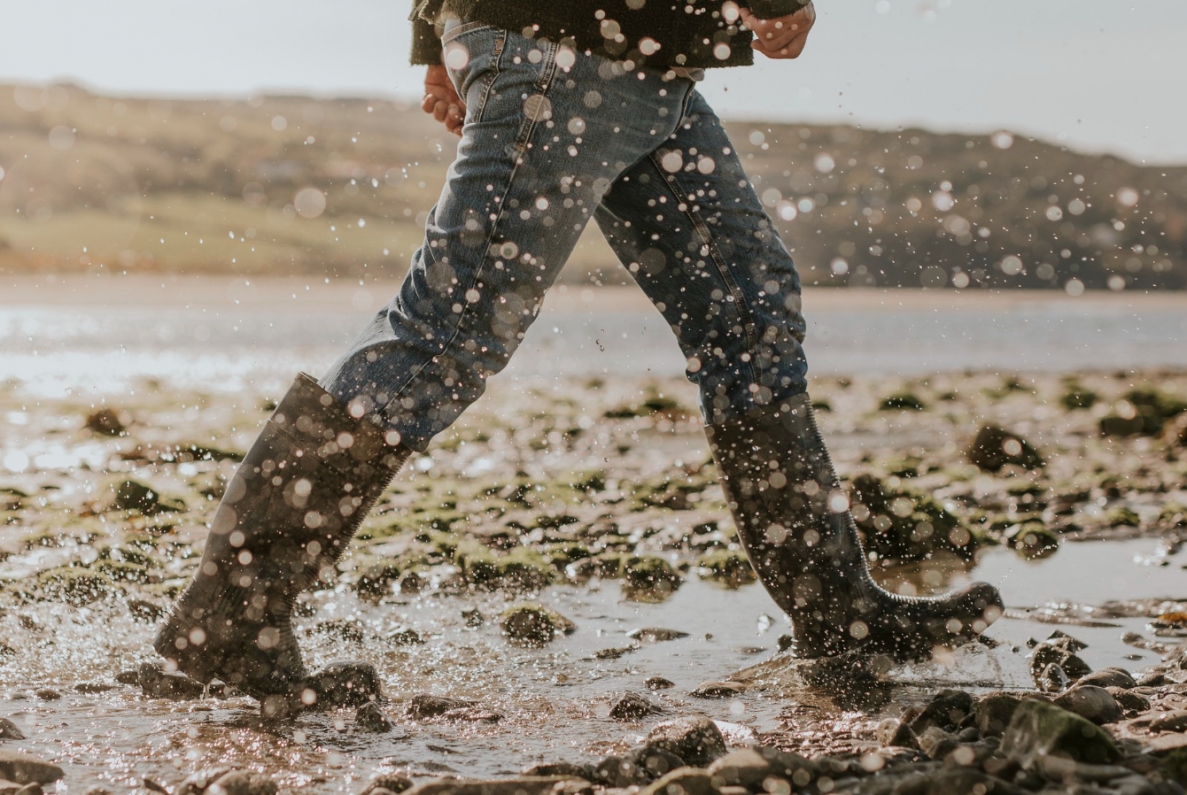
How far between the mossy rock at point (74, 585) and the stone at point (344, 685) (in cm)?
125

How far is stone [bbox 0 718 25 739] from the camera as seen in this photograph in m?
2.09

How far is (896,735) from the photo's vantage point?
2.01m

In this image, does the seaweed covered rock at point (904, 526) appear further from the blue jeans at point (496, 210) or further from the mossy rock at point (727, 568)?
the blue jeans at point (496, 210)

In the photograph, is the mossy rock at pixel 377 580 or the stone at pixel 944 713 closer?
the stone at pixel 944 713

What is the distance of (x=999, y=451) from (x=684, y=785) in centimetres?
514

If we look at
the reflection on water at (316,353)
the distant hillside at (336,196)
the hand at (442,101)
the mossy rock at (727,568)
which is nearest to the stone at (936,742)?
the mossy rock at (727,568)

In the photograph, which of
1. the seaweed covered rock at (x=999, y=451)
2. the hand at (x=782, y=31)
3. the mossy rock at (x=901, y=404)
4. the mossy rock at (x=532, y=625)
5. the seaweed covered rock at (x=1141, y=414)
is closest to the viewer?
the hand at (x=782, y=31)

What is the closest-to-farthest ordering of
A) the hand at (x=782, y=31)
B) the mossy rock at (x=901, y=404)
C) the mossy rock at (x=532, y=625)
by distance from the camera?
the hand at (x=782, y=31) → the mossy rock at (x=532, y=625) → the mossy rock at (x=901, y=404)

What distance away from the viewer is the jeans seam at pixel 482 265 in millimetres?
2080

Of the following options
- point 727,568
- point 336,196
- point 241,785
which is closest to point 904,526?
point 727,568

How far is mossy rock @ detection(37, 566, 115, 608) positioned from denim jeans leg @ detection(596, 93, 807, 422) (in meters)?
1.98

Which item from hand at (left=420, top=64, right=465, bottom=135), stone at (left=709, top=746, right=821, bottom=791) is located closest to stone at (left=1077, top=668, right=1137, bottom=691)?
stone at (left=709, top=746, right=821, bottom=791)

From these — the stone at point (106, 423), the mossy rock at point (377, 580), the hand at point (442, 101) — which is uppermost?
the hand at point (442, 101)

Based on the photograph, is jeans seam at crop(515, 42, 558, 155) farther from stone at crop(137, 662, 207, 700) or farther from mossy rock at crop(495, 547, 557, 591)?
mossy rock at crop(495, 547, 557, 591)
